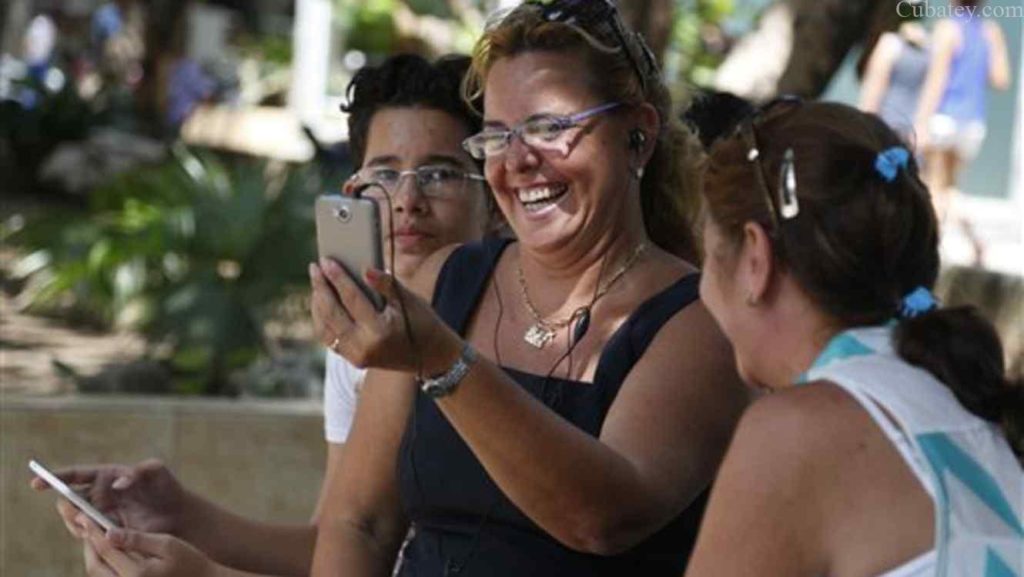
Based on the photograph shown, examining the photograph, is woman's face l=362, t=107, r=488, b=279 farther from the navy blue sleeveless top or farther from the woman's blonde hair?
the navy blue sleeveless top

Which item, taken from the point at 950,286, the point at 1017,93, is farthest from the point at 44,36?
the point at 950,286

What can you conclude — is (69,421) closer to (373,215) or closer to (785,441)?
(373,215)

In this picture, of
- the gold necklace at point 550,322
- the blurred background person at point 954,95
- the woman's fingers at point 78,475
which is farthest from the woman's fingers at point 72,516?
the blurred background person at point 954,95

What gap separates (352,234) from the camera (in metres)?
2.76

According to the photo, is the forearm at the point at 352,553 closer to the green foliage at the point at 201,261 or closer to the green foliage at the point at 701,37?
the green foliage at the point at 201,261

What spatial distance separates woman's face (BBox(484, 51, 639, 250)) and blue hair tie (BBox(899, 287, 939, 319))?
0.79 metres

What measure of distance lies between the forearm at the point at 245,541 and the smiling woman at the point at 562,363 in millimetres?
300

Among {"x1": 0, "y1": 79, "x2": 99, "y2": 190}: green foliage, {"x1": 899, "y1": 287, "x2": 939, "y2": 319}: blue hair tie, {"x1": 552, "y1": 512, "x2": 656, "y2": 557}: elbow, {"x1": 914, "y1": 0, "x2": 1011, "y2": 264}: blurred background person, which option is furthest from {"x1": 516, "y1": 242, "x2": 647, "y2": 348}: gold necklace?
{"x1": 0, "y1": 79, "x2": 99, "y2": 190}: green foliage

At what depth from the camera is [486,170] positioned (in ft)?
10.6

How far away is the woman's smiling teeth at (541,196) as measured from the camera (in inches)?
125

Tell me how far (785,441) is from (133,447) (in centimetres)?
418

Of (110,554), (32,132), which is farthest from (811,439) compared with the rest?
(32,132)

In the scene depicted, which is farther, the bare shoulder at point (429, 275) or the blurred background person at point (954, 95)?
the blurred background person at point (954, 95)

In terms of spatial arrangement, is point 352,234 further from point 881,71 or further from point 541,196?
point 881,71
